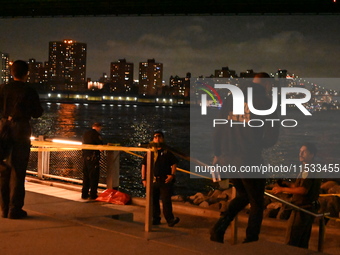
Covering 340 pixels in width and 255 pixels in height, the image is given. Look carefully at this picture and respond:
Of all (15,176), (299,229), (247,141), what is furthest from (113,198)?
(247,141)

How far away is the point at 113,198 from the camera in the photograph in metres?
12.1

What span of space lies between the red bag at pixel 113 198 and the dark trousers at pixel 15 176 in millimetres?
4945

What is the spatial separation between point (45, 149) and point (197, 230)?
17.1 feet

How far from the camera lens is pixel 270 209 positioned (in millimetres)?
13016

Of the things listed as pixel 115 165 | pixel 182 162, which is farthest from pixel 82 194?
pixel 182 162

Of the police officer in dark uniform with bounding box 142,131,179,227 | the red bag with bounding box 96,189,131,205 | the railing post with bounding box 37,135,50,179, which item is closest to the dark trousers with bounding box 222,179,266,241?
the police officer in dark uniform with bounding box 142,131,179,227

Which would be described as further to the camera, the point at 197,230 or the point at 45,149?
the point at 45,149

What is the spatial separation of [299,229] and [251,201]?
3.65 feet

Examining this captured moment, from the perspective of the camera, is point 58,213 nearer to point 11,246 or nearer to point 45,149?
point 11,246

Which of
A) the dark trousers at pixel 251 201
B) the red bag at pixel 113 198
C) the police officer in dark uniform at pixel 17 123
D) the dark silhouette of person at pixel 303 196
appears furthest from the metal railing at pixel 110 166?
the police officer in dark uniform at pixel 17 123

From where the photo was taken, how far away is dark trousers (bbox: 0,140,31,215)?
6.99m

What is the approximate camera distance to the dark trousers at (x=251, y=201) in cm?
617

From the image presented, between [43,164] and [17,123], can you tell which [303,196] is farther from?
[43,164]

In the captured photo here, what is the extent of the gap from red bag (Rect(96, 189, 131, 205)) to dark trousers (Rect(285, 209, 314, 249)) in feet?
18.7
